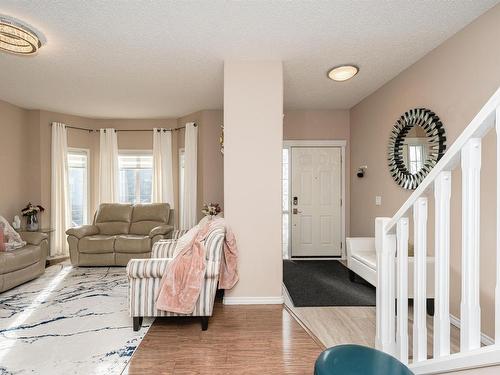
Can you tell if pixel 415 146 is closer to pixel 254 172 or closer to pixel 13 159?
pixel 254 172

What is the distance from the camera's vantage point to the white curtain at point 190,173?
17.2ft

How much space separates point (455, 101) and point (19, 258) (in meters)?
5.13

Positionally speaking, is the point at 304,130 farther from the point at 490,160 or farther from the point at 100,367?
the point at 100,367

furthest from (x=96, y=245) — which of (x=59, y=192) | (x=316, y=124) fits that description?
(x=316, y=124)

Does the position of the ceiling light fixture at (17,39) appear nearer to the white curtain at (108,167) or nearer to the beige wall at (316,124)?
the white curtain at (108,167)

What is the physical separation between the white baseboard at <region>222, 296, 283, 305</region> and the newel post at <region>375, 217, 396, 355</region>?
55.6 inches

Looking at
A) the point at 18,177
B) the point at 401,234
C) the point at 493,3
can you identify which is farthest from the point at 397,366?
the point at 18,177

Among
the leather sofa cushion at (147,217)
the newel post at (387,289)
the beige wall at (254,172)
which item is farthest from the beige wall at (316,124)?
the newel post at (387,289)

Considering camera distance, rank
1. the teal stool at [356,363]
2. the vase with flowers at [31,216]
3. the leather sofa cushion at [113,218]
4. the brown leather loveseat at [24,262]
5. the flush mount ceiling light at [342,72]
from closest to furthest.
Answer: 1. the teal stool at [356,363]
2. the flush mount ceiling light at [342,72]
3. the brown leather loveseat at [24,262]
4. the vase with flowers at [31,216]
5. the leather sofa cushion at [113,218]

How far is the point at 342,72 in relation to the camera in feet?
10.9

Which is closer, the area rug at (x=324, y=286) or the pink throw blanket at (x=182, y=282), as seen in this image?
the pink throw blanket at (x=182, y=282)

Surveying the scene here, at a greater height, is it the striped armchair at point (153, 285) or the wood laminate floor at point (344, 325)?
the striped armchair at point (153, 285)

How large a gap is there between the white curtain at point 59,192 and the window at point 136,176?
94 centimetres

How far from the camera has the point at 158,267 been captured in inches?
95.0
